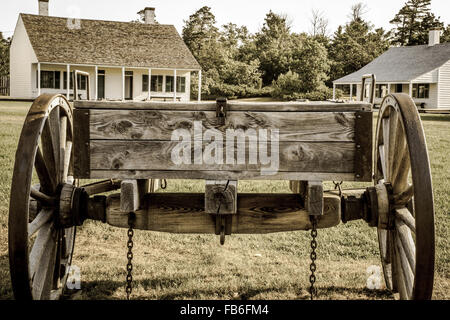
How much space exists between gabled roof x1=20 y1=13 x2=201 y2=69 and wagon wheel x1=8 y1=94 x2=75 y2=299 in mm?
32716

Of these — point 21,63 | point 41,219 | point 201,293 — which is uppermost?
point 21,63

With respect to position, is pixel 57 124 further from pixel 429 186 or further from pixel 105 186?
pixel 429 186

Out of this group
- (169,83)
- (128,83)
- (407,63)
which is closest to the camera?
(128,83)

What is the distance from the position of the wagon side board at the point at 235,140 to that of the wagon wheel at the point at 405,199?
29cm

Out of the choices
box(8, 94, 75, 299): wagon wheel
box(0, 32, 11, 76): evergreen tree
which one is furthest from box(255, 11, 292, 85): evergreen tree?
box(8, 94, 75, 299): wagon wheel

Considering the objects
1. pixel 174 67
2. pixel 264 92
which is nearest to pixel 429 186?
pixel 174 67

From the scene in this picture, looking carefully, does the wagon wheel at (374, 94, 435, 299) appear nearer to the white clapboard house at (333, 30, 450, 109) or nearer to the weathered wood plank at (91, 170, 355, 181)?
the weathered wood plank at (91, 170, 355, 181)

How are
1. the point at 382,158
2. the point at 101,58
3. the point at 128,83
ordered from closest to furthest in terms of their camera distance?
the point at 382,158
the point at 101,58
the point at 128,83

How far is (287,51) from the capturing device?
155ft

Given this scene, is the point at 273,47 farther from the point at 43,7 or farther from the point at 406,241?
the point at 406,241

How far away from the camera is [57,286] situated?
11.4 ft

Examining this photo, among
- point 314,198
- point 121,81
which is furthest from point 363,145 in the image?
point 121,81

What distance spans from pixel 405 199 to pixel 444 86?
3821 cm
